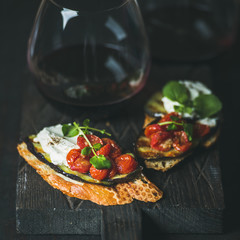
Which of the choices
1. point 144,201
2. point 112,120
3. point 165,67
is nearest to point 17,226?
point 144,201

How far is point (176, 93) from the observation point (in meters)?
2.78

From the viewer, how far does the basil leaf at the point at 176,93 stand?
277cm

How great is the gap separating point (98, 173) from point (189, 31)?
1763mm

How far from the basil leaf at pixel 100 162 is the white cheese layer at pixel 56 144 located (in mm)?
167

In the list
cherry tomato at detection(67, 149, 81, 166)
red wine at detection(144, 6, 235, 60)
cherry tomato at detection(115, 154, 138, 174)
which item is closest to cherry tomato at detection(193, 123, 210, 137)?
cherry tomato at detection(115, 154, 138, 174)

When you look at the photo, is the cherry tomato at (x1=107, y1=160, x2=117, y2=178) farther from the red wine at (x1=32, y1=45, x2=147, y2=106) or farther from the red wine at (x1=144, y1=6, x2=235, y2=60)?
the red wine at (x1=144, y1=6, x2=235, y2=60)

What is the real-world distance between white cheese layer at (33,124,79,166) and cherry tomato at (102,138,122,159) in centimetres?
16

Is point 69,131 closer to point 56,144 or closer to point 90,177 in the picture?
point 56,144

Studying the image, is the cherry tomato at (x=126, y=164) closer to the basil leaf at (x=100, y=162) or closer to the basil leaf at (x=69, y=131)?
the basil leaf at (x=100, y=162)

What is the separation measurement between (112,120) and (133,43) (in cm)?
45

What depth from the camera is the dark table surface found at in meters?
2.58

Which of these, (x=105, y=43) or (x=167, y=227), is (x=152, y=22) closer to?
(x=105, y=43)

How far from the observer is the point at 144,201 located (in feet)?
7.90

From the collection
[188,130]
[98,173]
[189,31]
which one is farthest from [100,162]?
[189,31]
